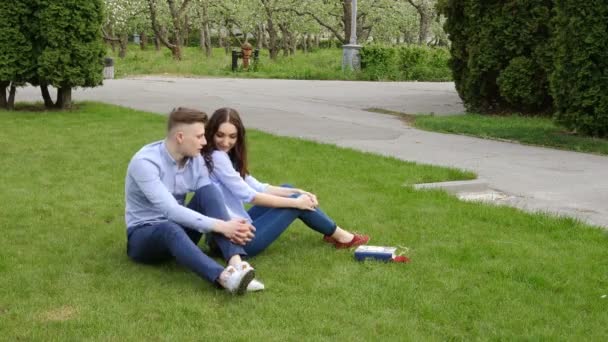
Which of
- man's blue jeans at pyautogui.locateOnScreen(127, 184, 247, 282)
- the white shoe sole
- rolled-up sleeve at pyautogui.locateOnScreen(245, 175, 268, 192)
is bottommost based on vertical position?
the white shoe sole

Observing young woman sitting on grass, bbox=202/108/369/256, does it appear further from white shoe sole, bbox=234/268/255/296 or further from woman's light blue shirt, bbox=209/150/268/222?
white shoe sole, bbox=234/268/255/296

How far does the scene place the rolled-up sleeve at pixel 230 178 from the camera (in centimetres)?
551

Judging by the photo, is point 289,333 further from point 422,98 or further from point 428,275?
point 422,98

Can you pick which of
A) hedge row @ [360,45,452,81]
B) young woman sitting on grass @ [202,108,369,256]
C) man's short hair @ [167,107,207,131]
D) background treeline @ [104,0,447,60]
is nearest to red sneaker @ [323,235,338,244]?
young woman sitting on grass @ [202,108,369,256]

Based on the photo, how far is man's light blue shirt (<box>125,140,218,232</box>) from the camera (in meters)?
5.02

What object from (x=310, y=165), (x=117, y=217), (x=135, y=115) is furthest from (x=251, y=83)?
(x=117, y=217)

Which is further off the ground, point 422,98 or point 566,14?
point 566,14

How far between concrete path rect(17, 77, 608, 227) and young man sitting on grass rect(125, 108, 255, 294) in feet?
11.3

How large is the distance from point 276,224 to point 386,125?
8.59 metres

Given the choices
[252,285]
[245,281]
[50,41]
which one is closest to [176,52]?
[50,41]

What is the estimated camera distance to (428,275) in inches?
206

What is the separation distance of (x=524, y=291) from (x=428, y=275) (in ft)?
1.97

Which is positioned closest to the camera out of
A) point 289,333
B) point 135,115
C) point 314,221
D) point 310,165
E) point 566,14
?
point 289,333

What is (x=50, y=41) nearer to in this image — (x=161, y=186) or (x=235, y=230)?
(x=161, y=186)
